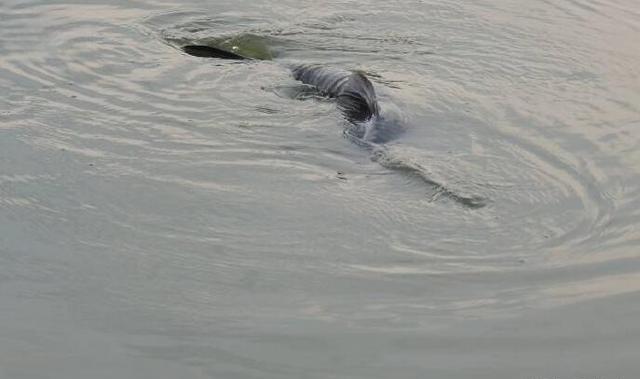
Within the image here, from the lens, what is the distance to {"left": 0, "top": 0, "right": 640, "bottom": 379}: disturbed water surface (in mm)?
3574

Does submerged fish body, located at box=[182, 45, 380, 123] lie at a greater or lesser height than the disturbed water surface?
greater

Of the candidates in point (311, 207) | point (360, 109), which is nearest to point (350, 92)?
point (360, 109)

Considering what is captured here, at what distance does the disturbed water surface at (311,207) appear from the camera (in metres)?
3.57

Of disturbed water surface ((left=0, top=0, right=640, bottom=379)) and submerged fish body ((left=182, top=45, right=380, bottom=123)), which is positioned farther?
submerged fish body ((left=182, top=45, right=380, bottom=123))

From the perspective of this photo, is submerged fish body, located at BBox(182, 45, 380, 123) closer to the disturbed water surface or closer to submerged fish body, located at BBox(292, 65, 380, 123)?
submerged fish body, located at BBox(292, 65, 380, 123)

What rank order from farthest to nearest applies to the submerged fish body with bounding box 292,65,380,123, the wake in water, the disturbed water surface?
1. the submerged fish body with bounding box 292,65,380,123
2. the wake in water
3. the disturbed water surface

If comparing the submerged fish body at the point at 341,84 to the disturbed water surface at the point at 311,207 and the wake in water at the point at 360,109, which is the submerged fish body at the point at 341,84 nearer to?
the wake in water at the point at 360,109

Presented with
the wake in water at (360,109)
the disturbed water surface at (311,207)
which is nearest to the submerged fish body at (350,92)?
the wake in water at (360,109)

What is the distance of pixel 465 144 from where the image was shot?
566cm

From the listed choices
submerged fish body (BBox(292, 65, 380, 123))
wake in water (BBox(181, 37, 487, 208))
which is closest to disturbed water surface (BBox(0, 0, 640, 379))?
wake in water (BBox(181, 37, 487, 208))

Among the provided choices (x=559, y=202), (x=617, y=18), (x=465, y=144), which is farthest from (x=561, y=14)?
(x=559, y=202)

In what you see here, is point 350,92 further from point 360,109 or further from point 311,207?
point 311,207

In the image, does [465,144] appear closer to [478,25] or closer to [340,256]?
[340,256]

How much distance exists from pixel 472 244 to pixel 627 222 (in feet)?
3.00
